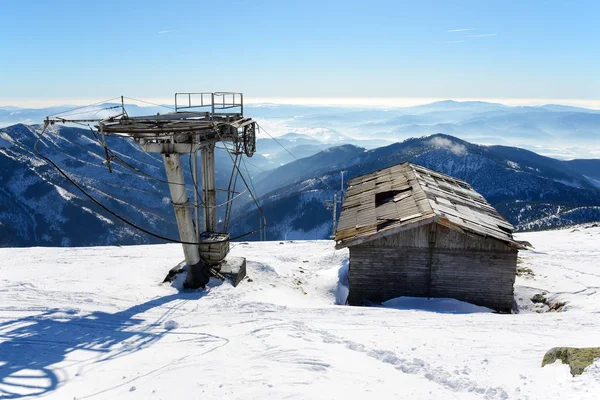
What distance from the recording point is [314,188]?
542ft

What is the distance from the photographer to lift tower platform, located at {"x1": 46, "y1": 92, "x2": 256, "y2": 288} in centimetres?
1770

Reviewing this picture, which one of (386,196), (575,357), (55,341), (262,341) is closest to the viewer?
(575,357)

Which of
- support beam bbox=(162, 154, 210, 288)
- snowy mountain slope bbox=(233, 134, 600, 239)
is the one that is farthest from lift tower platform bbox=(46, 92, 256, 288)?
snowy mountain slope bbox=(233, 134, 600, 239)

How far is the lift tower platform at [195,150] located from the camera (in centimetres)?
1770

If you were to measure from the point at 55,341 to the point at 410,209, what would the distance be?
15462 millimetres

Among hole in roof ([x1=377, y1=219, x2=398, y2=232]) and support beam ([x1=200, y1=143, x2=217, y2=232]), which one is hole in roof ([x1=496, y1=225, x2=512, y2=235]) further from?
support beam ([x1=200, y1=143, x2=217, y2=232])

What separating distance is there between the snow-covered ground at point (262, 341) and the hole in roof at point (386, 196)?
18.1 feet

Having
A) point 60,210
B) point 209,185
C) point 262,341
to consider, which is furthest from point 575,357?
point 60,210

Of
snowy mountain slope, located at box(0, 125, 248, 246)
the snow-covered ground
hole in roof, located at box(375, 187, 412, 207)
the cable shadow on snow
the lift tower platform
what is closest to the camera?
the snow-covered ground

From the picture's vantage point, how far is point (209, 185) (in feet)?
73.0

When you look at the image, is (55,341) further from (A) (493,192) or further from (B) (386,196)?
(A) (493,192)

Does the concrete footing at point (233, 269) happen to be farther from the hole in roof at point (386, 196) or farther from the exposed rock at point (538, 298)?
the exposed rock at point (538, 298)

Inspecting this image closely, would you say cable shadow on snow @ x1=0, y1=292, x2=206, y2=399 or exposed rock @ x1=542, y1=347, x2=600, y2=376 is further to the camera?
cable shadow on snow @ x1=0, y1=292, x2=206, y2=399

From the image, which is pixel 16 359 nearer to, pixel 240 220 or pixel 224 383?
pixel 224 383
